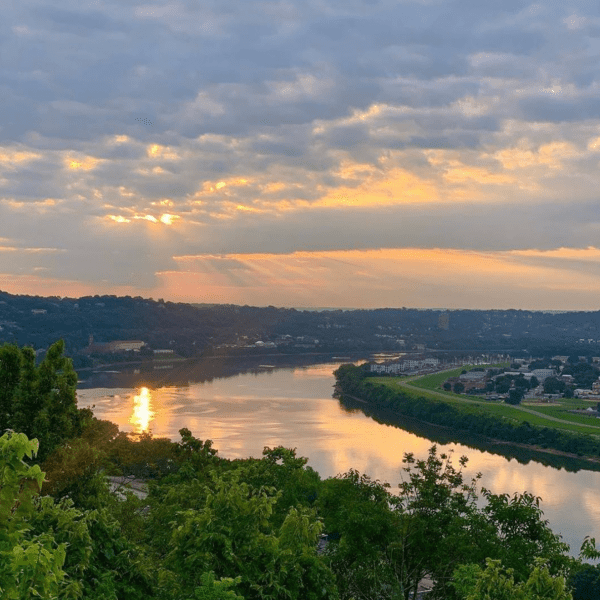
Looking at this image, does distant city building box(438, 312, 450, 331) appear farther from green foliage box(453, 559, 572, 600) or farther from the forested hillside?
green foliage box(453, 559, 572, 600)

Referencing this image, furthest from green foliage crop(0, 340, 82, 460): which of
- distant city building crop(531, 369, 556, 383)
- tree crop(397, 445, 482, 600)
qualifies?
distant city building crop(531, 369, 556, 383)

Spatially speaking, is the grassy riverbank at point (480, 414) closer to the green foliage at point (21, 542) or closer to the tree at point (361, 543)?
the tree at point (361, 543)

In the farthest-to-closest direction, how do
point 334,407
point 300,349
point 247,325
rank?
point 247,325 < point 300,349 < point 334,407

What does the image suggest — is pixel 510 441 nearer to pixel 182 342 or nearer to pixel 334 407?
pixel 334 407

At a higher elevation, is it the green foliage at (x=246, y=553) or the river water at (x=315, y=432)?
the green foliage at (x=246, y=553)

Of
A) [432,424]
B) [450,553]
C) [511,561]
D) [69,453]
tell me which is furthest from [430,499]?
[432,424]

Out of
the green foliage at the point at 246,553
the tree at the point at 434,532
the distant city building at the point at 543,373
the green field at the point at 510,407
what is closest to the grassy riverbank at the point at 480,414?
the green field at the point at 510,407
